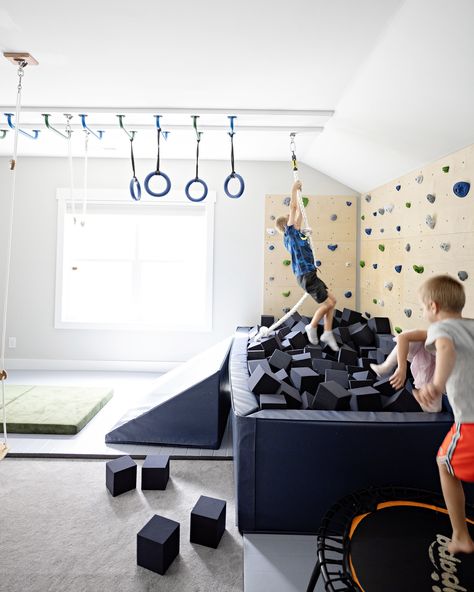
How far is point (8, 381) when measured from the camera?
4.33 m

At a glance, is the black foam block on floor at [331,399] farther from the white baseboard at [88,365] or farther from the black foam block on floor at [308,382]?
the white baseboard at [88,365]

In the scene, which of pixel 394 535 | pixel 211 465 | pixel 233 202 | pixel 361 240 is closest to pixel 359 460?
pixel 394 535

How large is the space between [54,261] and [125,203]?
1033mm

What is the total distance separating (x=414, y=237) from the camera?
10.7 ft

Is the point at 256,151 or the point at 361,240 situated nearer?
the point at 256,151

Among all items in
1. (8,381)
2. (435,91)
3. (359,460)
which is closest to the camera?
(359,460)

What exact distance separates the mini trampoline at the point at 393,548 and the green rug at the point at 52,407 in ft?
6.98

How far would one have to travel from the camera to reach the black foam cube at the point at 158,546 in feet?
5.42

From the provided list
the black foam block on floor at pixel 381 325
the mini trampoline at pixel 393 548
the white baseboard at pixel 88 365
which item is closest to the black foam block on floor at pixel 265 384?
the mini trampoline at pixel 393 548

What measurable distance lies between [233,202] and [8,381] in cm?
297

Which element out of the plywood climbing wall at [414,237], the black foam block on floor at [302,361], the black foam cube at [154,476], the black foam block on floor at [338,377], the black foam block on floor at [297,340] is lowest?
the black foam cube at [154,476]

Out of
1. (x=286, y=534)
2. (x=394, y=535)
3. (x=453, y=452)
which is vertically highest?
(x=453, y=452)

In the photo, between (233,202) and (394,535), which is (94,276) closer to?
(233,202)

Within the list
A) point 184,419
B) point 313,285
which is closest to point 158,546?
point 184,419
